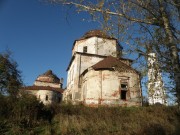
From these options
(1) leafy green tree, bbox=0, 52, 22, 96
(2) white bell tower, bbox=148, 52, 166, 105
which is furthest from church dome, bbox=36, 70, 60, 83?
(2) white bell tower, bbox=148, 52, 166, 105

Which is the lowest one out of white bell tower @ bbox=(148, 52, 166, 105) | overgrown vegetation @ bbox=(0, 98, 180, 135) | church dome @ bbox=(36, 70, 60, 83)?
overgrown vegetation @ bbox=(0, 98, 180, 135)

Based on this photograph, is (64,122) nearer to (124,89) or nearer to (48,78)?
(124,89)

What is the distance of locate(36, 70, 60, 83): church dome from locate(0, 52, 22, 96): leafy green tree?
90.5ft

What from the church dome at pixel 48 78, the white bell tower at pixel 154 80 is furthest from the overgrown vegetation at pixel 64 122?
the church dome at pixel 48 78

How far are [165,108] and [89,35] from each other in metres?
17.1

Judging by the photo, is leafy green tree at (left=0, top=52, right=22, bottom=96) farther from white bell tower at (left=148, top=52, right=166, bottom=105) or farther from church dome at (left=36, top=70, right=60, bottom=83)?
church dome at (left=36, top=70, right=60, bottom=83)

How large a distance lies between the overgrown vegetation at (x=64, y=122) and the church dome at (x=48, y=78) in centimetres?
3282

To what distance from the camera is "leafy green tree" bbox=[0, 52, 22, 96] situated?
1861 cm

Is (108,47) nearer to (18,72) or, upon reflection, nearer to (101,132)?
(18,72)

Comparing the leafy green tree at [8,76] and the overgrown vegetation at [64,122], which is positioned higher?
the leafy green tree at [8,76]

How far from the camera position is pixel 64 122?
12.4 meters

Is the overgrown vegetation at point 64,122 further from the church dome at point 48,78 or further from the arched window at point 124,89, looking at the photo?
the church dome at point 48,78

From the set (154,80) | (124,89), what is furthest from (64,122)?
(124,89)

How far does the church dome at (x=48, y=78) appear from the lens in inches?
1905
